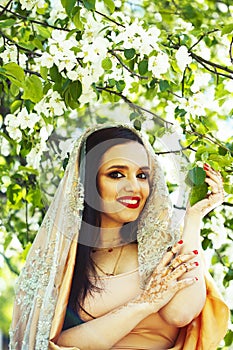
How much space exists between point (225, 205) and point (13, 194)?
0.82 m

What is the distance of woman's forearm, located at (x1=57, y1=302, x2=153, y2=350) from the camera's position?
2.63 meters

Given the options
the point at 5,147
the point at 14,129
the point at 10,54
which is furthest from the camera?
the point at 5,147

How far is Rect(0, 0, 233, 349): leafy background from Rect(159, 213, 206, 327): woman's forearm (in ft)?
0.30

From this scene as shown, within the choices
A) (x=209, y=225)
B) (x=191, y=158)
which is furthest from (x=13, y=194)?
(x=191, y=158)

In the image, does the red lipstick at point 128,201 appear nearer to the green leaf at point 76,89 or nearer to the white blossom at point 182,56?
the green leaf at point 76,89

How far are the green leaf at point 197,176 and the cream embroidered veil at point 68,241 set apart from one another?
91 millimetres

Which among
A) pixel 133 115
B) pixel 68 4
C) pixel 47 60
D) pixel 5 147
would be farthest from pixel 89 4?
pixel 5 147

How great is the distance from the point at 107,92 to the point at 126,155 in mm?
673

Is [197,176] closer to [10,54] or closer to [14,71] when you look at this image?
[14,71]

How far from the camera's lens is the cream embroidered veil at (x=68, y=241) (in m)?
2.73

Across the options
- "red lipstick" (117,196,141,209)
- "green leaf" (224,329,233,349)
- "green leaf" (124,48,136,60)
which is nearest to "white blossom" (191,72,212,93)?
"green leaf" (124,48,136,60)

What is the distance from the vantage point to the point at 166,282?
8.72 ft

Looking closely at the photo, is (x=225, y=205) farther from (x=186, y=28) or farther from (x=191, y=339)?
(x=191, y=339)

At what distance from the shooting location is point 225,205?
3.58 meters
